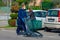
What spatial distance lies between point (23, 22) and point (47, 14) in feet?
14.2

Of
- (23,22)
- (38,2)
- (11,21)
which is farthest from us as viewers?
(38,2)

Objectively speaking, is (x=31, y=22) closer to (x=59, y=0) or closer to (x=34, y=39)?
(x=34, y=39)

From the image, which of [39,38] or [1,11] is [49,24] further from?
[1,11]

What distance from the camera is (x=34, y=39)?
14812mm

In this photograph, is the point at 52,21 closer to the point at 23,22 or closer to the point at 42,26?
the point at 42,26

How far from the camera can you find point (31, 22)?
1656 centimetres

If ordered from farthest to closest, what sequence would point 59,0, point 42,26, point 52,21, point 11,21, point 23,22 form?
point 59,0 → point 11,21 → point 42,26 → point 52,21 → point 23,22

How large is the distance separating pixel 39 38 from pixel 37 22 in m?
5.21

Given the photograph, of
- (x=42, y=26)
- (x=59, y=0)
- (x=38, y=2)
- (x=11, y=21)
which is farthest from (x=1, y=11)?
(x=42, y=26)

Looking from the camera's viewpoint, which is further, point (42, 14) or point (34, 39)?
point (42, 14)

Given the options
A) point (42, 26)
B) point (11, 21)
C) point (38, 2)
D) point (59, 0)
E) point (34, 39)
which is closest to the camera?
point (34, 39)

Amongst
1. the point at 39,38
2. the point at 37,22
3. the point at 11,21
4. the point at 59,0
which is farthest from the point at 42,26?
the point at 59,0

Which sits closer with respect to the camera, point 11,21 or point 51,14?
point 51,14

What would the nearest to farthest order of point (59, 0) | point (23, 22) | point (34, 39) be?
1. point (34, 39)
2. point (23, 22)
3. point (59, 0)
